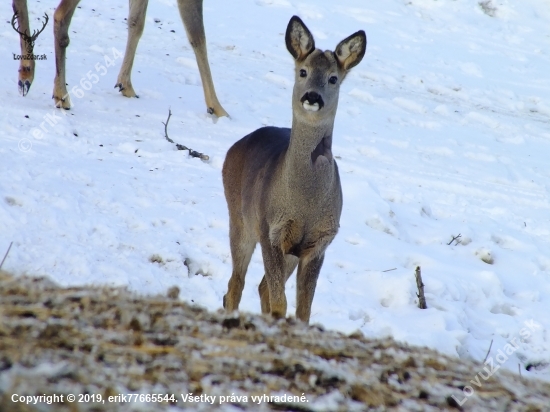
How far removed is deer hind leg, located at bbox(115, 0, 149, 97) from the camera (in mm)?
9461

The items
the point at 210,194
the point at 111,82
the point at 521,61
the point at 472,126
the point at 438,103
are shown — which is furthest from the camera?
the point at 521,61

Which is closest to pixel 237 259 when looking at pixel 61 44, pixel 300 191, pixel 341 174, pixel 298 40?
pixel 300 191

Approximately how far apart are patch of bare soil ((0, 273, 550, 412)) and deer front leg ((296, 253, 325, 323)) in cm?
168

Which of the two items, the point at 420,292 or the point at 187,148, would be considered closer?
the point at 420,292

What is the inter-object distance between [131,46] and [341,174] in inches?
120

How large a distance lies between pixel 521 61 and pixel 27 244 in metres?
12.4

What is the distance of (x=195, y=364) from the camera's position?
2.46 meters

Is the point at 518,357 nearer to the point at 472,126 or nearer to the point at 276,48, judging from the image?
the point at 472,126

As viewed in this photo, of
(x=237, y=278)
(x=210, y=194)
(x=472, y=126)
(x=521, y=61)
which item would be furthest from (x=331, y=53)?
(x=521, y=61)

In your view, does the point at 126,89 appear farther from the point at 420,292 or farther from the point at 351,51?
the point at 420,292

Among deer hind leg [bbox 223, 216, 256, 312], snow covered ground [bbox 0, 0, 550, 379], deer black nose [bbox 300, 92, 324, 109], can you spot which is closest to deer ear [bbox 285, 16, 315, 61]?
deer black nose [bbox 300, 92, 324, 109]

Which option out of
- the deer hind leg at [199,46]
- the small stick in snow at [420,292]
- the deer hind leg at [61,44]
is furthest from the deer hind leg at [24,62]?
the small stick in snow at [420,292]

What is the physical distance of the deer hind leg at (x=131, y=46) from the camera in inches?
372

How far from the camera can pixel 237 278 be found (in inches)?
218
